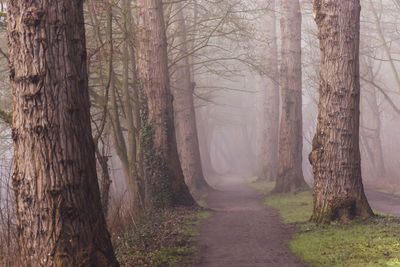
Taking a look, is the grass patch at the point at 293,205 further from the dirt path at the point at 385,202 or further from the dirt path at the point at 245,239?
the dirt path at the point at 385,202

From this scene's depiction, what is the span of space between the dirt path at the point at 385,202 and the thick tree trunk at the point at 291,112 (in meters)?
2.48

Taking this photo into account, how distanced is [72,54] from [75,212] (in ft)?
5.56

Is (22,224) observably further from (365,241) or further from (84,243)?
(365,241)

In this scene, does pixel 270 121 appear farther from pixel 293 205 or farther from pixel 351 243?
pixel 351 243

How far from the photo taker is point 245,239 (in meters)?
7.89

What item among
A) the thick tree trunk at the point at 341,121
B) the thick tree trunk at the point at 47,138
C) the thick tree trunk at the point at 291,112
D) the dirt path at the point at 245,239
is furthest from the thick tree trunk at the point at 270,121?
the thick tree trunk at the point at 47,138

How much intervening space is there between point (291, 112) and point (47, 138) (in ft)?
39.4

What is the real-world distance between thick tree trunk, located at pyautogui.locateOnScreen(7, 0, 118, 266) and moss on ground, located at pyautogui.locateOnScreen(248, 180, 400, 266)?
143 inches

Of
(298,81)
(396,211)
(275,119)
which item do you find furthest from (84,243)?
(275,119)

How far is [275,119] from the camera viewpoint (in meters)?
23.9

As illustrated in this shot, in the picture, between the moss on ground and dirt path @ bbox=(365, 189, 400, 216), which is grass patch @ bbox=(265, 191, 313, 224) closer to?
the moss on ground

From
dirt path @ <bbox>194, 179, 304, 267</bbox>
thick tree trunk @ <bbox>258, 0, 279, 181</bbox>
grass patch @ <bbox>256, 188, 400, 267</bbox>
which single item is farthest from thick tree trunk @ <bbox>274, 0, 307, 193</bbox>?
thick tree trunk @ <bbox>258, 0, 279, 181</bbox>

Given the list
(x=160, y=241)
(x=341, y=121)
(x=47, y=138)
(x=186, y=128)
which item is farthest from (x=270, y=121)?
(x=47, y=138)

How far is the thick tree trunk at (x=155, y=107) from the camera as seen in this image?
1104 centimetres
